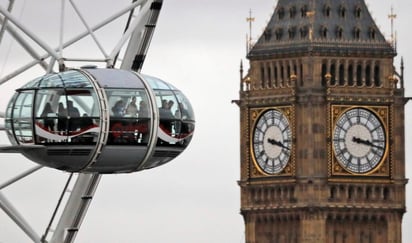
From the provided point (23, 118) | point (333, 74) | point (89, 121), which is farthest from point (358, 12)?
point (89, 121)

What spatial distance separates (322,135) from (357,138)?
226 cm

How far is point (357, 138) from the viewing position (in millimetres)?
166125

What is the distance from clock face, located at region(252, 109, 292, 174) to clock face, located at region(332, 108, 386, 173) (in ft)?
8.05

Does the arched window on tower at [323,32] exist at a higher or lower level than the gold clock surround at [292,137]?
higher

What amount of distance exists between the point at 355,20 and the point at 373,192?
8945mm

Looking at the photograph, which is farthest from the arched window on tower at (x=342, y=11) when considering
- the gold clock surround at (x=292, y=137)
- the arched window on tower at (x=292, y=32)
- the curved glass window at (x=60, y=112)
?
the curved glass window at (x=60, y=112)

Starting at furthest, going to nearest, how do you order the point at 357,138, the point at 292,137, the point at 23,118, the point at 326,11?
the point at 326,11 → the point at 292,137 → the point at 357,138 → the point at 23,118

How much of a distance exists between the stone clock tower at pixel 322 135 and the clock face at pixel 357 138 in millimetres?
50

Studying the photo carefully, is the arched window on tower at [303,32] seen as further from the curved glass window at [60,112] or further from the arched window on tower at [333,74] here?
the curved glass window at [60,112]

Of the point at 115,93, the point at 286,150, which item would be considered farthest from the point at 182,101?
the point at 286,150

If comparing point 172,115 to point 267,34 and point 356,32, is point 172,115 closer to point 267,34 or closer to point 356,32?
point 267,34

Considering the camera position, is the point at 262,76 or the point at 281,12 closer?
the point at 262,76

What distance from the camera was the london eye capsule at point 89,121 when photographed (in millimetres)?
73562

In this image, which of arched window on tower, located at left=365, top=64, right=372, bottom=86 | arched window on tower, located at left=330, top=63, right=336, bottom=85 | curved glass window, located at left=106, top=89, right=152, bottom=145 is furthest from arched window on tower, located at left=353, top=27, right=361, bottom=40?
curved glass window, located at left=106, top=89, right=152, bottom=145
